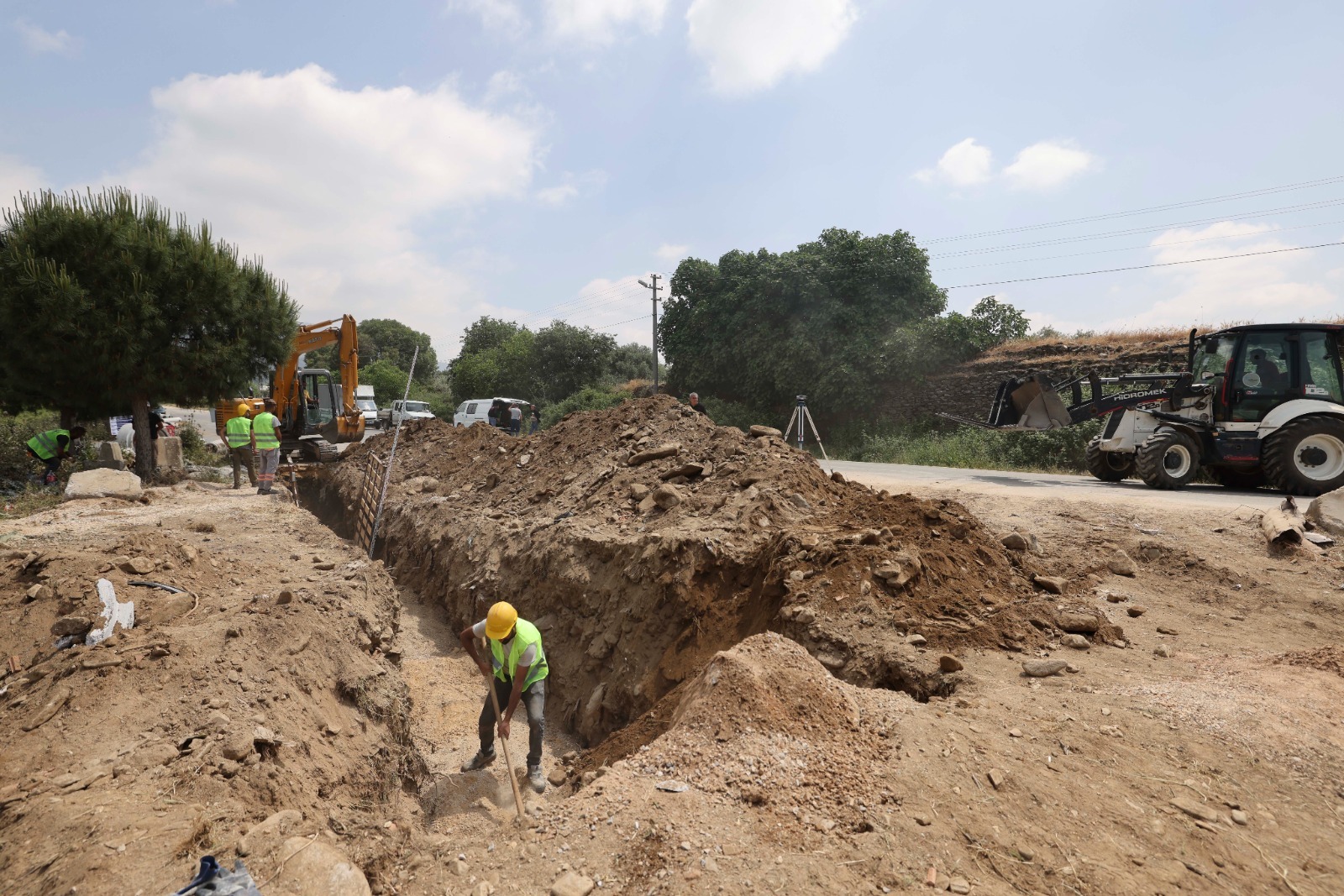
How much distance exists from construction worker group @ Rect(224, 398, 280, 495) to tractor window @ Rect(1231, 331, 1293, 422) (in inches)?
589

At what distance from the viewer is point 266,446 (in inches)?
480

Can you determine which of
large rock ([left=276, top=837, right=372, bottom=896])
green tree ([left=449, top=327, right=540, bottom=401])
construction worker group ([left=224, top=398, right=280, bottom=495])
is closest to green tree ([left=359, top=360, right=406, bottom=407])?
green tree ([left=449, top=327, right=540, bottom=401])

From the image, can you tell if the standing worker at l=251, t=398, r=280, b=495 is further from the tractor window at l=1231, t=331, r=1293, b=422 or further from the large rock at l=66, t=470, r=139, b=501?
the tractor window at l=1231, t=331, r=1293, b=422

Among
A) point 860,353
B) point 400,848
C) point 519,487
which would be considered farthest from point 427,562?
point 860,353

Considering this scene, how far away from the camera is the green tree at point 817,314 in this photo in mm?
22641

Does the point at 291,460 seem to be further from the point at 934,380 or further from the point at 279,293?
the point at 934,380

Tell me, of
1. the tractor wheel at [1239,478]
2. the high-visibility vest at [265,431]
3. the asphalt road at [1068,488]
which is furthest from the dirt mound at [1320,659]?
the high-visibility vest at [265,431]

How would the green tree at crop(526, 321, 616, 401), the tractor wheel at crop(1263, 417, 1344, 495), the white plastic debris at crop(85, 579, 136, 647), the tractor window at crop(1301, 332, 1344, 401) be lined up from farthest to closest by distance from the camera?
the green tree at crop(526, 321, 616, 401)
the tractor window at crop(1301, 332, 1344, 401)
the tractor wheel at crop(1263, 417, 1344, 495)
the white plastic debris at crop(85, 579, 136, 647)

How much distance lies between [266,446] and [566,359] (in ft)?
82.1

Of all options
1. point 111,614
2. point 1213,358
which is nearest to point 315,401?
point 111,614

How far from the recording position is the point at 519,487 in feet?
33.2

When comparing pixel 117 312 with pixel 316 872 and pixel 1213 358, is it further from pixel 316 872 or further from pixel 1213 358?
pixel 1213 358

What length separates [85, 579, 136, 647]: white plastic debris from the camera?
4859 mm

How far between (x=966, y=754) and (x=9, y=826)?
4.48 metres
